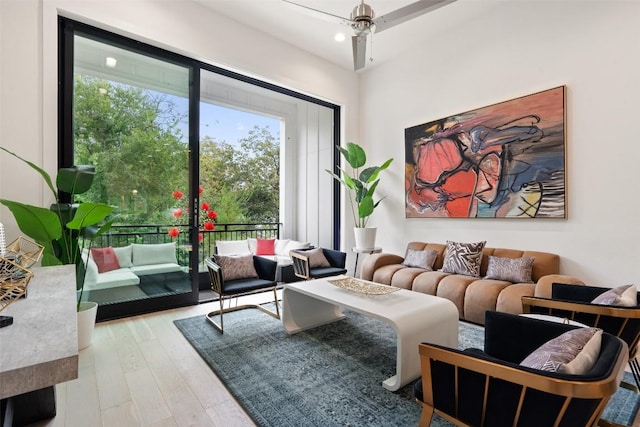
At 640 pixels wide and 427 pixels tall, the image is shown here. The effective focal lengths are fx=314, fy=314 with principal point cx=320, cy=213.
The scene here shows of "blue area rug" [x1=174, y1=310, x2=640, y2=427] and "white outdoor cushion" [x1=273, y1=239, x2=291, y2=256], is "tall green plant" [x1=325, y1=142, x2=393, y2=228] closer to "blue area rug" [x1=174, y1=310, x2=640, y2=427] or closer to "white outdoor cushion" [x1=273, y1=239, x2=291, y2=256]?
"white outdoor cushion" [x1=273, y1=239, x2=291, y2=256]

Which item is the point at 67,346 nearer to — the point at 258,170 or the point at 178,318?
the point at 178,318

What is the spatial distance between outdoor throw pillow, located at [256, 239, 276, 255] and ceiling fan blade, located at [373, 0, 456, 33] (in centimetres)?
381

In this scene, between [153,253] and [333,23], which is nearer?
[333,23]

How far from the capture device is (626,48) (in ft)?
9.47

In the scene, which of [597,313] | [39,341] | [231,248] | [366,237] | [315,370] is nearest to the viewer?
[39,341]

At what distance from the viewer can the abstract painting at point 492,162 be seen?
329 cm

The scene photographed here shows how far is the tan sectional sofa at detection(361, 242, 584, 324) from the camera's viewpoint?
2816 mm

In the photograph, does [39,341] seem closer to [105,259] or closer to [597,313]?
[597,313]

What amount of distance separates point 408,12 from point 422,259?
2735mm

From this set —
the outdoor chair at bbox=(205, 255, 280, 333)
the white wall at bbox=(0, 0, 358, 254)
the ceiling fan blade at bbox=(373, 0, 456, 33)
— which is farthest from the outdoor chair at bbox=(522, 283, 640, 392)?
the white wall at bbox=(0, 0, 358, 254)

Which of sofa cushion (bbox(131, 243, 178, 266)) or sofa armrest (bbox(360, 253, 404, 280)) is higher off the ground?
sofa cushion (bbox(131, 243, 178, 266))

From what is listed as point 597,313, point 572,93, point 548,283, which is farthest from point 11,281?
point 572,93

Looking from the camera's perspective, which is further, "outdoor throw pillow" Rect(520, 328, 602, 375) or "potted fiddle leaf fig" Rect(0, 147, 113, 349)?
"potted fiddle leaf fig" Rect(0, 147, 113, 349)

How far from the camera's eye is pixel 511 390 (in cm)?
107
